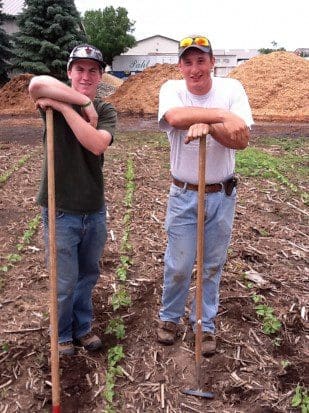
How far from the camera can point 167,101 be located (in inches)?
136

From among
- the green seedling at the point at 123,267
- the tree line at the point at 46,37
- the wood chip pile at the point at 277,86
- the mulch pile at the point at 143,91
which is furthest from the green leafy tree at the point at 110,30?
the green seedling at the point at 123,267

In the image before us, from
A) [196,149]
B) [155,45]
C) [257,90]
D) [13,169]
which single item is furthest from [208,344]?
[155,45]

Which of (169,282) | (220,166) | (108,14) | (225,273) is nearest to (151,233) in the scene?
(225,273)

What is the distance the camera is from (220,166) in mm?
3557

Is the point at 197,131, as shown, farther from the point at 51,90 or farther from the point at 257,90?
the point at 257,90

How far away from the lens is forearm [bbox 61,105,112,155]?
308 centimetres

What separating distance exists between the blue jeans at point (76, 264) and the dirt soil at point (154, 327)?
29cm

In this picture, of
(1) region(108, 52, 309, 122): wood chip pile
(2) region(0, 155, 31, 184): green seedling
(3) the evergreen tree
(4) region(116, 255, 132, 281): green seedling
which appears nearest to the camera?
(4) region(116, 255, 132, 281): green seedling

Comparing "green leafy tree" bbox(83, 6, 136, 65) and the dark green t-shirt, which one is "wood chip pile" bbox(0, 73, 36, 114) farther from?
"green leafy tree" bbox(83, 6, 136, 65)

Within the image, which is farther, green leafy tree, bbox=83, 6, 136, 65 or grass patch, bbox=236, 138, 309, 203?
green leafy tree, bbox=83, 6, 136, 65

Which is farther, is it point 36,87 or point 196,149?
point 196,149

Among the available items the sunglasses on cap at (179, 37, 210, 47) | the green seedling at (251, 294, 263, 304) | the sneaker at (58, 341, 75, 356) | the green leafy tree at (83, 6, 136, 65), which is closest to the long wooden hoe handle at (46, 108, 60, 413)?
the sneaker at (58, 341, 75, 356)

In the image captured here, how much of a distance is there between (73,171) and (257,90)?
2010 centimetres

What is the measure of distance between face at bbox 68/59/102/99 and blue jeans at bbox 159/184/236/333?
995mm
